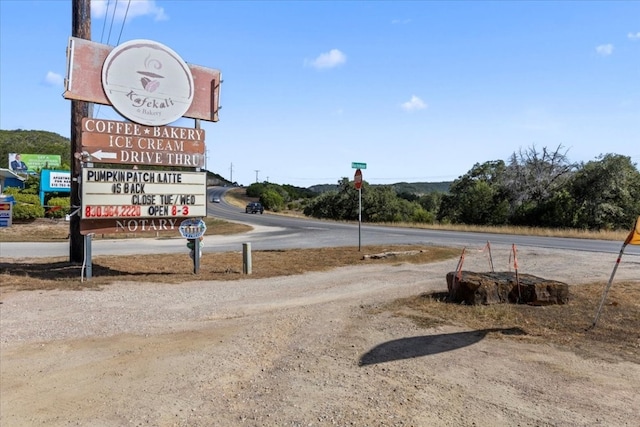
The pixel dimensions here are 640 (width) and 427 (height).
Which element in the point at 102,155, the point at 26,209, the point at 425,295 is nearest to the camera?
the point at 425,295

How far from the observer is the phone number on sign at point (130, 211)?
10250 millimetres

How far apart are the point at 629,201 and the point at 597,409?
35753mm

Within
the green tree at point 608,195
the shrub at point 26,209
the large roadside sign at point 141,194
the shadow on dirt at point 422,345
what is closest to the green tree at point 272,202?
the shrub at point 26,209

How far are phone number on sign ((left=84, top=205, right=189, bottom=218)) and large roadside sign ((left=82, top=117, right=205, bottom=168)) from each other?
99cm

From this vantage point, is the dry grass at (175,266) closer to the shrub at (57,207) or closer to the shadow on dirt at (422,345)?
the shadow on dirt at (422,345)

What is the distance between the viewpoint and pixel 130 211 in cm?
1066

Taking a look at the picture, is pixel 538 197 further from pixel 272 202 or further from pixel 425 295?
pixel 272 202

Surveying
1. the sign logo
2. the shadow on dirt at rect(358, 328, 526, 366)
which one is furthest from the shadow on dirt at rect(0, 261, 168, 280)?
the shadow on dirt at rect(358, 328, 526, 366)

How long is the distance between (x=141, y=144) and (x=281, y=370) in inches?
296

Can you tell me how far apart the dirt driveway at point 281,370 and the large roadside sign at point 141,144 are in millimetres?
3605

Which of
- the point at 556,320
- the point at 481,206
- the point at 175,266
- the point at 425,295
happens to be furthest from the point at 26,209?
the point at 481,206

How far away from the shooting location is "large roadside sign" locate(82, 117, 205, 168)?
10.2 m

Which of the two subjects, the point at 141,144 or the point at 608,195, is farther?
the point at 608,195

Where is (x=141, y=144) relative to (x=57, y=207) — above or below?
above
